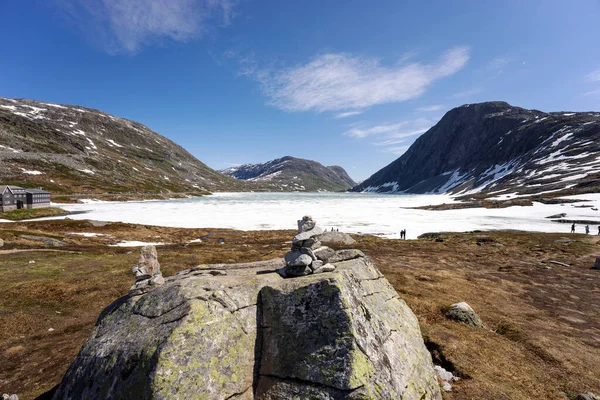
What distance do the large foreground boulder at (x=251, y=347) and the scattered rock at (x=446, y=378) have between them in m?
2.35

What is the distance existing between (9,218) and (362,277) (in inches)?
4657

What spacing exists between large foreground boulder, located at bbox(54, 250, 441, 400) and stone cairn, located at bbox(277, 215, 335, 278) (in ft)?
3.76

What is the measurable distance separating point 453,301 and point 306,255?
1975 cm

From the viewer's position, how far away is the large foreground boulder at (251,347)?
25.4 feet

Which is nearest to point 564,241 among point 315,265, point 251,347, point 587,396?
point 587,396

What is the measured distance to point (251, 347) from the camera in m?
9.09

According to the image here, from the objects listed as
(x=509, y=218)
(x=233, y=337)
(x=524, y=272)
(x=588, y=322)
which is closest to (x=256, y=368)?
(x=233, y=337)

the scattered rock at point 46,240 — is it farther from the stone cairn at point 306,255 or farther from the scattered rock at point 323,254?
the scattered rock at point 323,254

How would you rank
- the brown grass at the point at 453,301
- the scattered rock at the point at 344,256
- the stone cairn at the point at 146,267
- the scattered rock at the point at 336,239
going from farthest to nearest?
the scattered rock at the point at 336,239
the scattered rock at the point at 344,256
the stone cairn at the point at 146,267
the brown grass at the point at 453,301

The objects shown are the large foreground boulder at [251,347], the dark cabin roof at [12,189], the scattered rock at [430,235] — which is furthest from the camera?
the dark cabin roof at [12,189]

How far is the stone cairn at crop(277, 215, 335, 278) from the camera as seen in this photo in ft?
38.2

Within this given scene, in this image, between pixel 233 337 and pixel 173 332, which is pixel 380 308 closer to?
pixel 233 337

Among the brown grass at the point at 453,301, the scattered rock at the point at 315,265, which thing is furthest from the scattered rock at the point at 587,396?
the scattered rock at the point at 315,265

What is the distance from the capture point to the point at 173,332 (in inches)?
320
